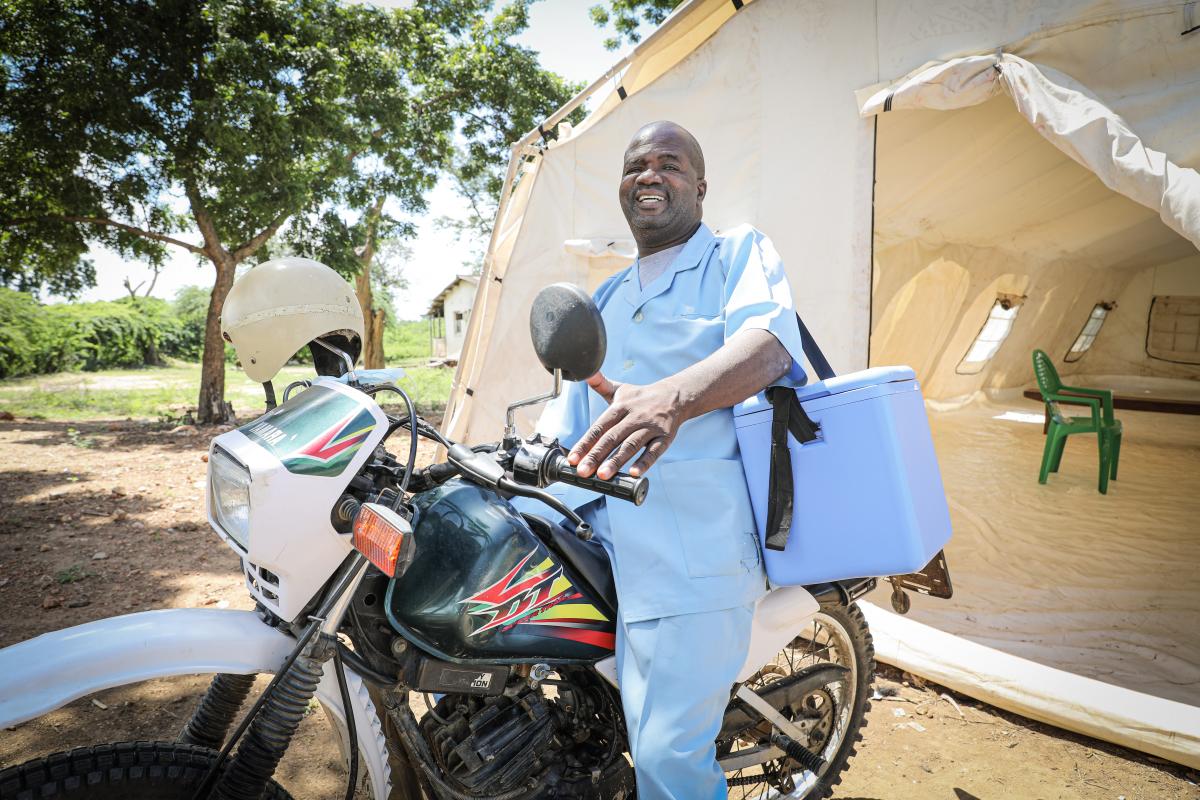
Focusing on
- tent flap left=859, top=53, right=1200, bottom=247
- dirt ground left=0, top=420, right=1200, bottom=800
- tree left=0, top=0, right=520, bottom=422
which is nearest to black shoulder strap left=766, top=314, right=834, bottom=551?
dirt ground left=0, top=420, right=1200, bottom=800

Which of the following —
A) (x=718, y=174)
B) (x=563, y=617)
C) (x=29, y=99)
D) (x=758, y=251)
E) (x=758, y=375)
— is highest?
(x=29, y=99)

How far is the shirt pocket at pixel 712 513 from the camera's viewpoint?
4.89 ft

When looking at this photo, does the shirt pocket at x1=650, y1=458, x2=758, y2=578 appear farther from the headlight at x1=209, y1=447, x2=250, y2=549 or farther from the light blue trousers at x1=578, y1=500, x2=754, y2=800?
the headlight at x1=209, y1=447, x2=250, y2=549

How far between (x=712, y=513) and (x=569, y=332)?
0.66 metres

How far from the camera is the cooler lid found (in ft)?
4.85

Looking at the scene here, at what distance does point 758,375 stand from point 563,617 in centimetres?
72

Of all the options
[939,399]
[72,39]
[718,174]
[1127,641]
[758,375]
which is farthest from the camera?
[939,399]

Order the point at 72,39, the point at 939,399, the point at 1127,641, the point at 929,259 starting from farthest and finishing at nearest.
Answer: the point at 939,399
the point at 72,39
the point at 929,259
the point at 1127,641

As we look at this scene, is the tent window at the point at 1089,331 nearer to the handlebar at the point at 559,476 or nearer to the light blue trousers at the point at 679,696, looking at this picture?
the light blue trousers at the point at 679,696

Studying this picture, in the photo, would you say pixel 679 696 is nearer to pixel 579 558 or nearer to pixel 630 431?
pixel 579 558

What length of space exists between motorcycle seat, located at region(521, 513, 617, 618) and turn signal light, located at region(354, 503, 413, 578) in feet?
1.57

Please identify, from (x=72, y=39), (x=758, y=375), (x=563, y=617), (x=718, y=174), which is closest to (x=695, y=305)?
(x=758, y=375)

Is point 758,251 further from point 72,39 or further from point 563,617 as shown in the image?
point 72,39

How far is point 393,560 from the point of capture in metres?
1.09
